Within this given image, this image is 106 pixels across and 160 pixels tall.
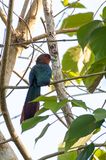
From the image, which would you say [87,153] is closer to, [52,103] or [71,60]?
[52,103]

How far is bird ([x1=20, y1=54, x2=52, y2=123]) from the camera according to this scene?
4.78 ft

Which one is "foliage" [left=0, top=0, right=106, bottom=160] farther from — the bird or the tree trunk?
the tree trunk

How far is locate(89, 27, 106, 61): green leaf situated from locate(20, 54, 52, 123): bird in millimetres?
527

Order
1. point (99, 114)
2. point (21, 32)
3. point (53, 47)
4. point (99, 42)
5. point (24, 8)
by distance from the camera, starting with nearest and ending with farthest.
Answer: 1. point (99, 114)
2. point (99, 42)
3. point (53, 47)
4. point (21, 32)
5. point (24, 8)

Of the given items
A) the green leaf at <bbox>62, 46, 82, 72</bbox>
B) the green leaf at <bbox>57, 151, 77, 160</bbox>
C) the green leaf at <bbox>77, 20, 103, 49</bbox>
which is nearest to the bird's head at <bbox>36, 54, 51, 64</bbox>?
the green leaf at <bbox>62, 46, 82, 72</bbox>

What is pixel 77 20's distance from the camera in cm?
167

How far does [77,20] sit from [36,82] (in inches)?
12.0

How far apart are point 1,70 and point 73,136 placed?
47cm

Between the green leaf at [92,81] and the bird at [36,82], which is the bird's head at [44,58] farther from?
the green leaf at [92,81]

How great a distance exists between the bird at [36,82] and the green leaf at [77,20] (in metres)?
0.22

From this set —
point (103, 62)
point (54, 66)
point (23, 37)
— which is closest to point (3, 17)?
point (23, 37)

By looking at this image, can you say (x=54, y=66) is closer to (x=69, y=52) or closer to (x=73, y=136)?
(x=69, y=52)

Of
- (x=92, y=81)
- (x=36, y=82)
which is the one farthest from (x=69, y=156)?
(x=36, y=82)

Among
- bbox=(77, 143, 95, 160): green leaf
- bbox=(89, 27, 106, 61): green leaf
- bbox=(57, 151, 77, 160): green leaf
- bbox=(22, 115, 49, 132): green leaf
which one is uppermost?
bbox=(89, 27, 106, 61): green leaf
